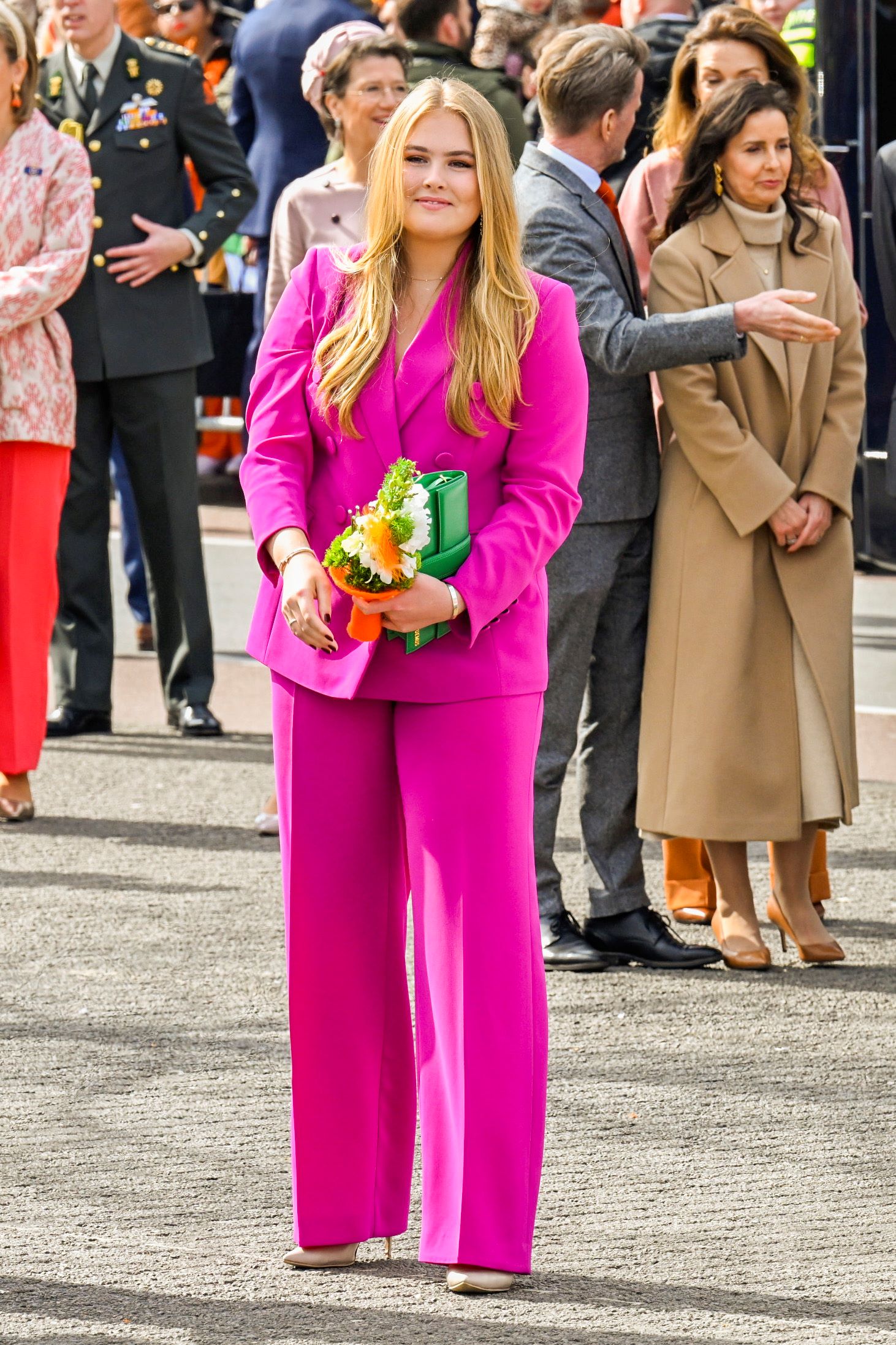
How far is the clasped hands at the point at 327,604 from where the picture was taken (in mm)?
3342

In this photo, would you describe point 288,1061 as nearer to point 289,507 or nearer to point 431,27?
point 289,507

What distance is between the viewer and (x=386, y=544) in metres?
3.29

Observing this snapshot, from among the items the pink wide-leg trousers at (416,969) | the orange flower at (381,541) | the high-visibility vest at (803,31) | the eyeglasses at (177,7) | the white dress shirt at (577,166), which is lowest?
the pink wide-leg trousers at (416,969)

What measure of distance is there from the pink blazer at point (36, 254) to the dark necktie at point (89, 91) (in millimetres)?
937

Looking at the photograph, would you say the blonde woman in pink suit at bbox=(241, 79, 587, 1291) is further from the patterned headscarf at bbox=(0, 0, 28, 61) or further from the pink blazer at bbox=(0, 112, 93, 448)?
the patterned headscarf at bbox=(0, 0, 28, 61)

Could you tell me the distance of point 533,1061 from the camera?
3.56 meters

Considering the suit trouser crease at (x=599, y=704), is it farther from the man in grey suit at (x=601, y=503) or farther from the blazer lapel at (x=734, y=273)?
the blazer lapel at (x=734, y=273)

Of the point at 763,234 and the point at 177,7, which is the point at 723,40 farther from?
the point at 177,7

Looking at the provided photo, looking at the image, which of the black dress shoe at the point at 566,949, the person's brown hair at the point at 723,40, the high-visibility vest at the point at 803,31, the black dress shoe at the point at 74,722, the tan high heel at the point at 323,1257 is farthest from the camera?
the high-visibility vest at the point at 803,31

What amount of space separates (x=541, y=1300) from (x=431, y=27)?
5545mm

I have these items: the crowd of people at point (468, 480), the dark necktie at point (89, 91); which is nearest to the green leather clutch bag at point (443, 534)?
the crowd of people at point (468, 480)

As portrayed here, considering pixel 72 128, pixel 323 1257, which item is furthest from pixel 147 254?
pixel 323 1257

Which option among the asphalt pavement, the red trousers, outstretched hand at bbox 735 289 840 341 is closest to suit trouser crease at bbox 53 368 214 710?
the red trousers

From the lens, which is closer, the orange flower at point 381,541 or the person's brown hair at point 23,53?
the orange flower at point 381,541
